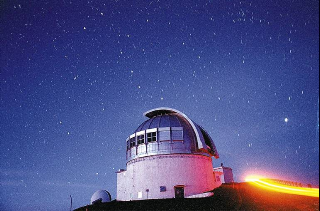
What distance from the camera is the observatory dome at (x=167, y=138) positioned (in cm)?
2231

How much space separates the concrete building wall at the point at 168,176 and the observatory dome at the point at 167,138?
633 mm

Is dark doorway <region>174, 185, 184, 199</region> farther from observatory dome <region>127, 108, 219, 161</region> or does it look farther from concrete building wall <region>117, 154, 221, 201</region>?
observatory dome <region>127, 108, 219, 161</region>

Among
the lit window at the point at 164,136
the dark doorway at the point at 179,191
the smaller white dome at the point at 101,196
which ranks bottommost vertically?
the smaller white dome at the point at 101,196

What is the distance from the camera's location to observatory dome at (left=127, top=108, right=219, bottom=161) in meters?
22.3

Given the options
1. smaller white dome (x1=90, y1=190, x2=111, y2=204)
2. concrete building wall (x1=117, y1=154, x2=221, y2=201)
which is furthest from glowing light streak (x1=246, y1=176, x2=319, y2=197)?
smaller white dome (x1=90, y1=190, x2=111, y2=204)

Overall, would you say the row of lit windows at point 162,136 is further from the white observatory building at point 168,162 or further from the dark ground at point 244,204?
the dark ground at point 244,204

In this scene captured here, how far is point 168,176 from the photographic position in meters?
21.7

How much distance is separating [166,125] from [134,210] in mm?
9879

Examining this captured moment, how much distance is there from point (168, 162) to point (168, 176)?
134cm

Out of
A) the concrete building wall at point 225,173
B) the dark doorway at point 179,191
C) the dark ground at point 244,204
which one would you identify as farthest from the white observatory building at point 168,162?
the concrete building wall at point 225,173

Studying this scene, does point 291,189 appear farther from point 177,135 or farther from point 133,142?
point 133,142

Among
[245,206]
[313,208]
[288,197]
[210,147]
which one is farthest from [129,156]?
[313,208]

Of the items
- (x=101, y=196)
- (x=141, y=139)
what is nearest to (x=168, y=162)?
(x=141, y=139)

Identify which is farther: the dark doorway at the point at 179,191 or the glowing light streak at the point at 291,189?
the dark doorway at the point at 179,191
